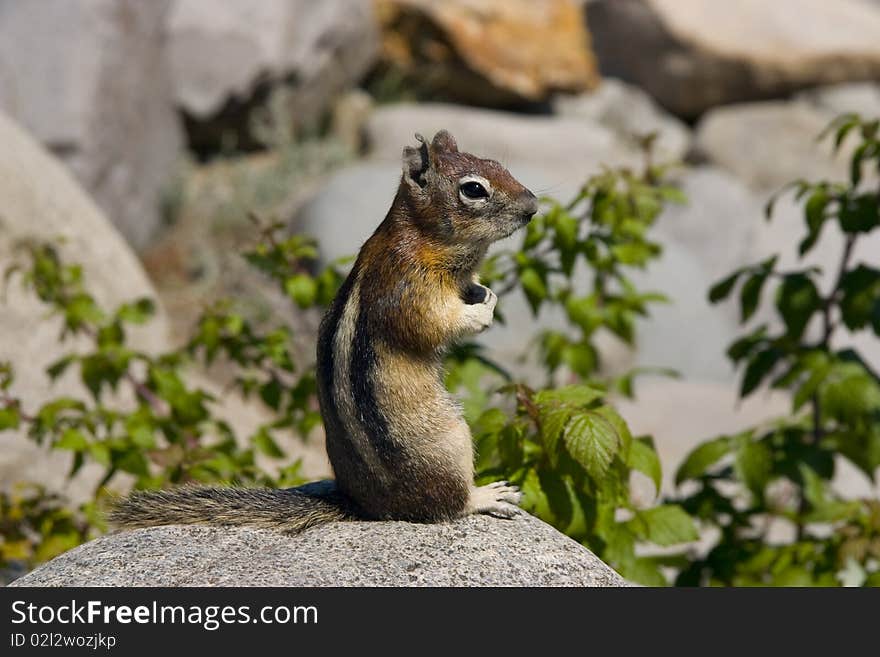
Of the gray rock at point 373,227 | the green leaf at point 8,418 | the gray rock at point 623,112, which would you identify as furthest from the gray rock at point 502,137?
the green leaf at point 8,418

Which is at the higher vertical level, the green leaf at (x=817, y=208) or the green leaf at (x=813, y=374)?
the green leaf at (x=817, y=208)

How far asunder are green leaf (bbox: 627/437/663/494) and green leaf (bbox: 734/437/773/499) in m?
0.96

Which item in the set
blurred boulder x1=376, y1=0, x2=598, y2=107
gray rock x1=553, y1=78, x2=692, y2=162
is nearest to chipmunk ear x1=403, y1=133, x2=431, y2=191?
blurred boulder x1=376, y1=0, x2=598, y2=107

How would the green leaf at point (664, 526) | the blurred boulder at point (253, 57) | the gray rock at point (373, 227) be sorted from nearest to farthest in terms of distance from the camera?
the green leaf at point (664, 526) → the gray rock at point (373, 227) → the blurred boulder at point (253, 57)

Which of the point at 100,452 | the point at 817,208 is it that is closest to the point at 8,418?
the point at 100,452

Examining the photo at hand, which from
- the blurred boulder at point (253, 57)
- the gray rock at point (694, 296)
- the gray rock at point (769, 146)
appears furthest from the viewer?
the gray rock at point (769, 146)

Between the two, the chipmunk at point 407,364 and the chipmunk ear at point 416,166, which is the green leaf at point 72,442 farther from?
the chipmunk ear at point 416,166

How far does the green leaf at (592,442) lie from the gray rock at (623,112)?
1160cm

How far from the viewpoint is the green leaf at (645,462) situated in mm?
3793

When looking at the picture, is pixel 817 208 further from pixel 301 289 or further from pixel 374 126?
pixel 374 126

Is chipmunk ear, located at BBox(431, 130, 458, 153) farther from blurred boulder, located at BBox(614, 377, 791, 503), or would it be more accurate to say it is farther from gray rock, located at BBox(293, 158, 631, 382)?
gray rock, located at BBox(293, 158, 631, 382)

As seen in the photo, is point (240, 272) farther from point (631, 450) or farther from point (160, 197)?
point (631, 450)

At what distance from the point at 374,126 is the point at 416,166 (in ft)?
32.1

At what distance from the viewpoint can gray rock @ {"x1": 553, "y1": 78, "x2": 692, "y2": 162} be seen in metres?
15.0
